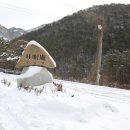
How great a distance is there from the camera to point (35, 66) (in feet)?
43.2

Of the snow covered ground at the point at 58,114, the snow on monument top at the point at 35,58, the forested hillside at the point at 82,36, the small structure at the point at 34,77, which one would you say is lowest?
the snow covered ground at the point at 58,114

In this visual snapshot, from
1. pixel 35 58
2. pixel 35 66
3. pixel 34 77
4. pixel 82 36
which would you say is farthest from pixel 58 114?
pixel 82 36

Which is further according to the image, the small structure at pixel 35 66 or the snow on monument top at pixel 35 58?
the snow on monument top at pixel 35 58

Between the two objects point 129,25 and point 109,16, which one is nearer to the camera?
point 129,25

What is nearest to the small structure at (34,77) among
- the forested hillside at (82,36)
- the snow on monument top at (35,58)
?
the snow on monument top at (35,58)

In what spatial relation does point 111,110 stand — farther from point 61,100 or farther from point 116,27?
point 116,27

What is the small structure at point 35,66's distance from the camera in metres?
12.1

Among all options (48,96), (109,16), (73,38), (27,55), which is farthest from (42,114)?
(109,16)

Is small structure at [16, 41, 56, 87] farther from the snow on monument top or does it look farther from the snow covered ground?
the snow covered ground

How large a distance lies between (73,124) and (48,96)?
7.24 ft

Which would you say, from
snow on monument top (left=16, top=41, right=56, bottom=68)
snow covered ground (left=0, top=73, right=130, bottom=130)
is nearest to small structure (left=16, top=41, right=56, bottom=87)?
snow on monument top (left=16, top=41, right=56, bottom=68)

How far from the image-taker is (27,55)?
13695 millimetres

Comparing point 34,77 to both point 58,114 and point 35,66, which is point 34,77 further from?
point 58,114

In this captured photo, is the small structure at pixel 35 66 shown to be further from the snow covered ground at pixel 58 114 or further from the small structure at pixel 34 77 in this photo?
the snow covered ground at pixel 58 114
